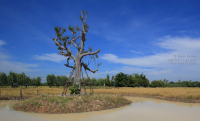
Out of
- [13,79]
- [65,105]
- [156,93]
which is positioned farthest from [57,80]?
[65,105]

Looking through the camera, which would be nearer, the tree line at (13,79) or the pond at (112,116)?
the pond at (112,116)

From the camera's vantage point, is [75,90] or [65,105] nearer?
[65,105]

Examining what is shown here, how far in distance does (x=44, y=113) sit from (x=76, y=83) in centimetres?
608

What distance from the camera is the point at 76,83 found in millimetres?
15898

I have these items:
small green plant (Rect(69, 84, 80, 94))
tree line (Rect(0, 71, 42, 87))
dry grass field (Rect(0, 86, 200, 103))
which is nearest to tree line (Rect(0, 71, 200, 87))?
tree line (Rect(0, 71, 42, 87))

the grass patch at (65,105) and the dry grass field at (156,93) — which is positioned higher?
the grass patch at (65,105)

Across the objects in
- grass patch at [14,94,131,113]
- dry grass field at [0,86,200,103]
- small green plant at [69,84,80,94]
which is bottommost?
dry grass field at [0,86,200,103]

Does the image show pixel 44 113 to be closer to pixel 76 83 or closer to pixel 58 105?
pixel 58 105

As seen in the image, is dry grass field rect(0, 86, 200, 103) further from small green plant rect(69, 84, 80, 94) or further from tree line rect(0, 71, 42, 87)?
tree line rect(0, 71, 42, 87)

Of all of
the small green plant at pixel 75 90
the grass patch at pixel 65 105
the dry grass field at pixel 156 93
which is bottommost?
the dry grass field at pixel 156 93

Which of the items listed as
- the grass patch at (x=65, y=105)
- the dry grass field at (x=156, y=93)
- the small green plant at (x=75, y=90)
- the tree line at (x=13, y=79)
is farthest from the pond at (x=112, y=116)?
the tree line at (x=13, y=79)

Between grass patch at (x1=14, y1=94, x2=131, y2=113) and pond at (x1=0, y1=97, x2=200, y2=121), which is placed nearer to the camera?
pond at (x1=0, y1=97, x2=200, y2=121)

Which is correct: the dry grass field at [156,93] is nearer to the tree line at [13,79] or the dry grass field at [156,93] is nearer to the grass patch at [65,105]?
the grass patch at [65,105]

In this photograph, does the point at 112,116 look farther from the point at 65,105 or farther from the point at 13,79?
the point at 13,79
